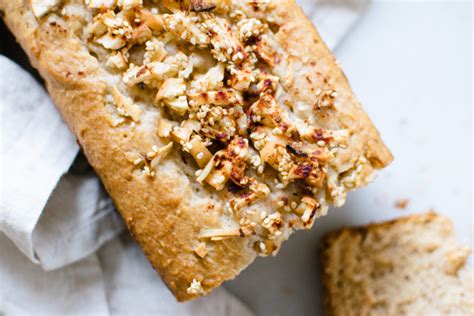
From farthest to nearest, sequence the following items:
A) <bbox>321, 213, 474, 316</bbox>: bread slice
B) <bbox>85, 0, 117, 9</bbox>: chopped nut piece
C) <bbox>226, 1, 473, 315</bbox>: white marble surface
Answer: <bbox>226, 1, 473, 315</bbox>: white marble surface < <bbox>321, 213, 474, 316</bbox>: bread slice < <bbox>85, 0, 117, 9</bbox>: chopped nut piece

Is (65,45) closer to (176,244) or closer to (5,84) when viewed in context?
(5,84)

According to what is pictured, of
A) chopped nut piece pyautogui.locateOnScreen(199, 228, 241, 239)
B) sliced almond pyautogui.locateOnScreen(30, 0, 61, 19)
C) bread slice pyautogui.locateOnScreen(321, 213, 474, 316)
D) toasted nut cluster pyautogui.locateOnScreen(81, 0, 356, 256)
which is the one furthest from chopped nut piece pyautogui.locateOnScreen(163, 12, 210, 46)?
bread slice pyautogui.locateOnScreen(321, 213, 474, 316)

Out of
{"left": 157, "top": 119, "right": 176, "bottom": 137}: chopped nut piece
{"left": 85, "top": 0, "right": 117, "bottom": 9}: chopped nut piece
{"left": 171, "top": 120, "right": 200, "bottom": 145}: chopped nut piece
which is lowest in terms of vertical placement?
{"left": 157, "top": 119, "right": 176, "bottom": 137}: chopped nut piece

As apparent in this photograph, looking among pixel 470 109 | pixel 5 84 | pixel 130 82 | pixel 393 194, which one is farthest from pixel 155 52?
pixel 470 109

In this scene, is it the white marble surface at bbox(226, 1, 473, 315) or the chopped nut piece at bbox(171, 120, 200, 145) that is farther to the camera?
the white marble surface at bbox(226, 1, 473, 315)

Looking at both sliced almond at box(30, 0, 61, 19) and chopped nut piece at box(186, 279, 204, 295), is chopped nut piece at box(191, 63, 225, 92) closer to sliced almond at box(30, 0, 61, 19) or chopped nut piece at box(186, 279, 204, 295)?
→ sliced almond at box(30, 0, 61, 19)

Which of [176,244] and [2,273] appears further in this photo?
[2,273]
